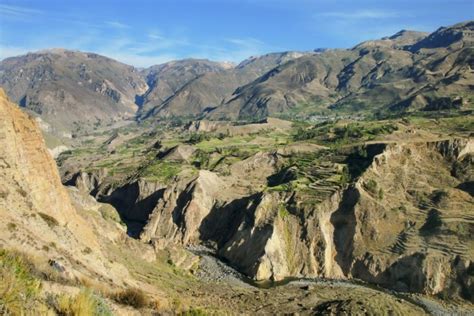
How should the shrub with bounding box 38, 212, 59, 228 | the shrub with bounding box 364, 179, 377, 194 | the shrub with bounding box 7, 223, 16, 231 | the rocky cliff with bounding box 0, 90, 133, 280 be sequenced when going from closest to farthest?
the shrub with bounding box 7, 223, 16, 231 < the rocky cliff with bounding box 0, 90, 133, 280 < the shrub with bounding box 38, 212, 59, 228 < the shrub with bounding box 364, 179, 377, 194

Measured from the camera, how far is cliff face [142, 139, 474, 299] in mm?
64625

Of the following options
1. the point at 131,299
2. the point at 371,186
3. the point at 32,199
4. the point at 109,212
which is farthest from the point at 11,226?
the point at 109,212

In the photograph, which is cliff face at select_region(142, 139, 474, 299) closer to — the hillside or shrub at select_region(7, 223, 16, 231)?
the hillside

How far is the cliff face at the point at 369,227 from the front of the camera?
64625 mm

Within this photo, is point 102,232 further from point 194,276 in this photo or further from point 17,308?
point 17,308

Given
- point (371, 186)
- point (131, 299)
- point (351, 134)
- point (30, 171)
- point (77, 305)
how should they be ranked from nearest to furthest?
point (77, 305) < point (131, 299) < point (30, 171) < point (371, 186) < point (351, 134)

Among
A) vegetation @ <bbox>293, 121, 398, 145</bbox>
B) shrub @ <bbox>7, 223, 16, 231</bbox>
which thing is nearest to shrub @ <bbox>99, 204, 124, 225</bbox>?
vegetation @ <bbox>293, 121, 398, 145</bbox>

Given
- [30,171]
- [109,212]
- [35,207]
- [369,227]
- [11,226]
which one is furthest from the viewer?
[109,212]

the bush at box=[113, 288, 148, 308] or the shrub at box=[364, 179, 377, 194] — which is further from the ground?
the shrub at box=[364, 179, 377, 194]

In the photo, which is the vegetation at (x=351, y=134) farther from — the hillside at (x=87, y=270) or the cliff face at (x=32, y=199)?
the cliff face at (x=32, y=199)

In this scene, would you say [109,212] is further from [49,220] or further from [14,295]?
[14,295]

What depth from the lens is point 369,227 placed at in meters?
73.3

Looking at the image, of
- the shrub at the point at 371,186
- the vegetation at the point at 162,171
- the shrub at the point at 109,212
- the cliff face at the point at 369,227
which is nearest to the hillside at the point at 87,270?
the cliff face at the point at 369,227

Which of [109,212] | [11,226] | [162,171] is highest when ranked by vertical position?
[162,171]
